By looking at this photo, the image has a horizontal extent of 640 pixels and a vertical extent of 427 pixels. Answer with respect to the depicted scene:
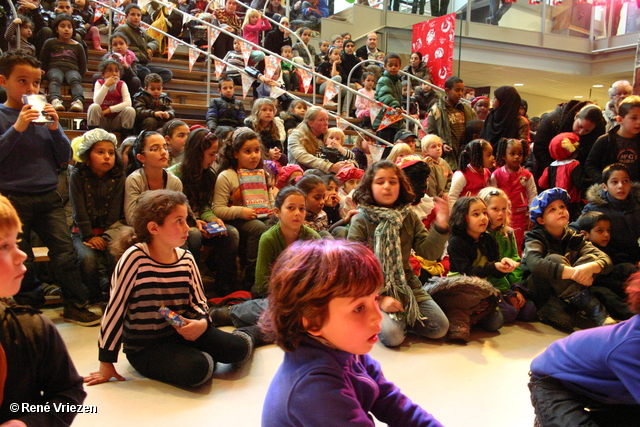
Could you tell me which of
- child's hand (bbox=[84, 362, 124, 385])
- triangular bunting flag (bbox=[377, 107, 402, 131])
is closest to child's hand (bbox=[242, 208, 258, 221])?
child's hand (bbox=[84, 362, 124, 385])

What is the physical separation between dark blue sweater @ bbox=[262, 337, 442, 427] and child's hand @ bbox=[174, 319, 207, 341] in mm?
1243

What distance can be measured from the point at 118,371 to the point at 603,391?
2177 millimetres

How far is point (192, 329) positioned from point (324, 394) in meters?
1.43

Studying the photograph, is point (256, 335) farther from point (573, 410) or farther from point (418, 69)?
point (418, 69)

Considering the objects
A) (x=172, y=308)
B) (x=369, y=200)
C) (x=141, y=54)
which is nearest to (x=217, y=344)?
Result: (x=172, y=308)

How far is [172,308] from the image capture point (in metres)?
2.47

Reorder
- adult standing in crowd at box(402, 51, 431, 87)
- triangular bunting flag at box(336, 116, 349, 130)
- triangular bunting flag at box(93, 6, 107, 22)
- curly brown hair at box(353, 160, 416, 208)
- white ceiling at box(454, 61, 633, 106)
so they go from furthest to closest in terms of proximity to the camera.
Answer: white ceiling at box(454, 61, 633, 106), adult standing in crowd at box(402, 51, 431, 87), triangular bunting flag at box(93, 6, 107, 22), triangular bunting flag at box(336, 116, 349, 130), curly brown hair at box(353, 160, 416, 208)

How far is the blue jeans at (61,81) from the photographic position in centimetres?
560

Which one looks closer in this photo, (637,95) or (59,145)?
(59,145)

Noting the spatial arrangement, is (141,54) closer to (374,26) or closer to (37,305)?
(37,305)

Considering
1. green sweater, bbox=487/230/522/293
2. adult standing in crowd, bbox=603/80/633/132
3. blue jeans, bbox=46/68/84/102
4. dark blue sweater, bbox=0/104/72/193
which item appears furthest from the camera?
→ blue jeans, bbox=46/68/84/102

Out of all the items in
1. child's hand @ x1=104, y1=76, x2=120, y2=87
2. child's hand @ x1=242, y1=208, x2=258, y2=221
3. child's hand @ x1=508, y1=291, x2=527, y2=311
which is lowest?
child's hand @ x1=508, y1=291, x2=527, y2=311

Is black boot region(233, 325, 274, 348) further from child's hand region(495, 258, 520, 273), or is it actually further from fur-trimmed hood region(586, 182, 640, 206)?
fur-trimmed hood region(586, 182, 640, 206)

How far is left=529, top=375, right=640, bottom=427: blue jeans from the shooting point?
163 cm
